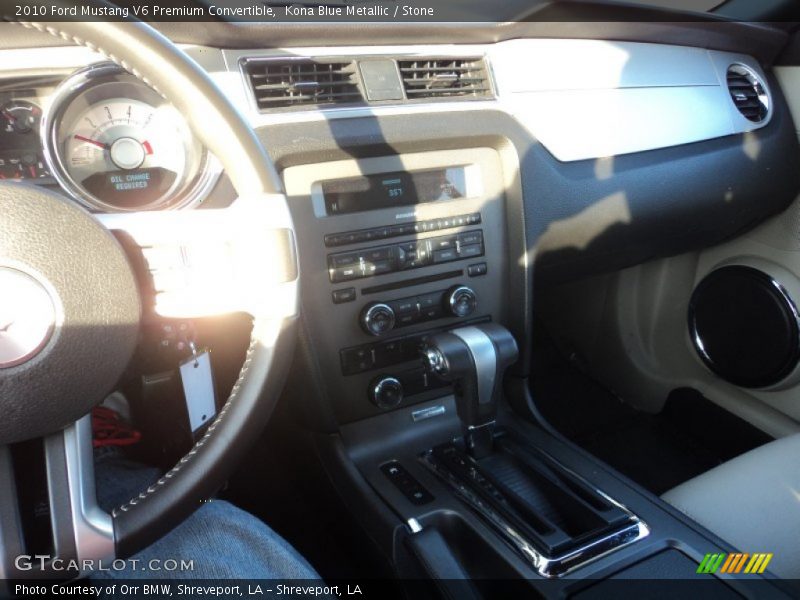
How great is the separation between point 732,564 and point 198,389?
895 mm

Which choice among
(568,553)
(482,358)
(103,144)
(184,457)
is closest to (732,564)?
(568,553)

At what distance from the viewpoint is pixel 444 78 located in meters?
1.31

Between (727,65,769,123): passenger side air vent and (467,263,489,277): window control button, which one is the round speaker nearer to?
(727,65,769,123): passenger side air vent

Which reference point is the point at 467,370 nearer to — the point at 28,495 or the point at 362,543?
the point at 362,543

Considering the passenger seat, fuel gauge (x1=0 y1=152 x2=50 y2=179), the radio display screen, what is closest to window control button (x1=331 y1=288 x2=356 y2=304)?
the radio display screen

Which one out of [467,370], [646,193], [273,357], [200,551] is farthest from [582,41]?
[200,551]

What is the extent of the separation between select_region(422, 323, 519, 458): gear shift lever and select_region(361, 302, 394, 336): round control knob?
0.12 meters

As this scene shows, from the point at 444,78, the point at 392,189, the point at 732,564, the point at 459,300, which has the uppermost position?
the point at 444,78

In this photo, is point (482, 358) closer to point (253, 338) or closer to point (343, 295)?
point (343, 295)

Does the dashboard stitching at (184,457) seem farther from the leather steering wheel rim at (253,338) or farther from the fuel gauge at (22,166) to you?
the fuel gauge at (22,166)

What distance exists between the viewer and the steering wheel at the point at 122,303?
74cm

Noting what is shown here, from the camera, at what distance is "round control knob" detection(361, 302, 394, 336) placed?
1.29m

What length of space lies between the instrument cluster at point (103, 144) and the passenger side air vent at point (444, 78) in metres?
0.45

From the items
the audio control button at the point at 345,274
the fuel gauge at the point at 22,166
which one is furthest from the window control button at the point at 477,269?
the fuel gauge at the point at 22,166
